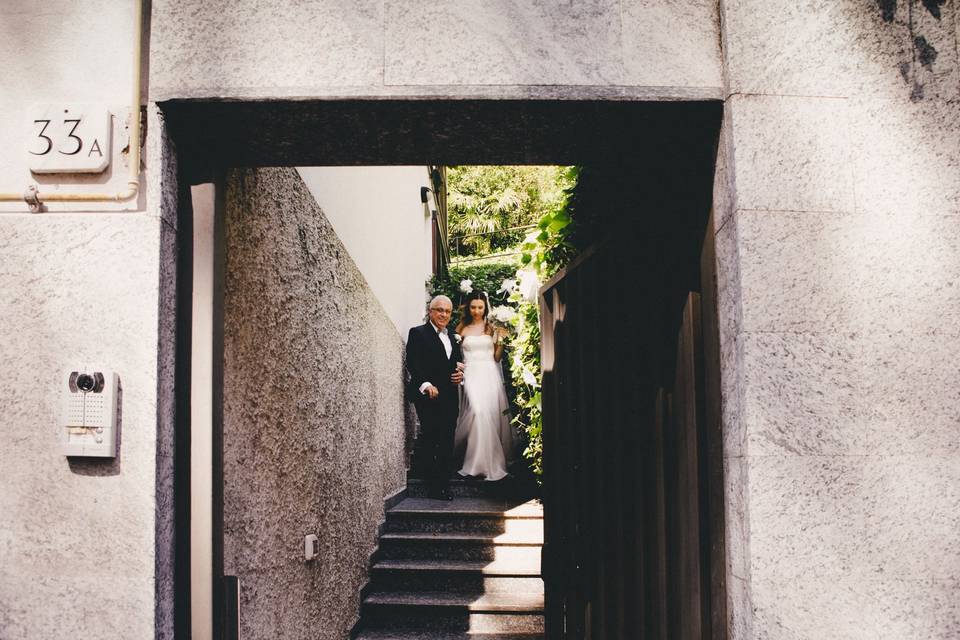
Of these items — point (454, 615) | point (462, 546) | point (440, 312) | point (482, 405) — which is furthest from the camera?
point (482, 405)

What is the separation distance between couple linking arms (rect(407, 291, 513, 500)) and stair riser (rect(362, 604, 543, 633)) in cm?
176

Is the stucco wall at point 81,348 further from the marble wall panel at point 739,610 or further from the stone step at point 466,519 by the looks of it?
the stone step at point 466,519

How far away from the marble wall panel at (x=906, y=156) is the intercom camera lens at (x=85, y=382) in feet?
6.69

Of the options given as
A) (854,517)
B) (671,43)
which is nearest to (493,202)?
(671,43)

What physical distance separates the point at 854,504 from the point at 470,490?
5.90 m

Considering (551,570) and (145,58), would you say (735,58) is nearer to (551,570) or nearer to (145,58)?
(145,58)

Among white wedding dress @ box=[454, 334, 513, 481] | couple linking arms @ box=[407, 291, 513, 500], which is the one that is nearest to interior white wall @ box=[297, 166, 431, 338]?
couple linking arms @ box=[407, 291, 513, 500]

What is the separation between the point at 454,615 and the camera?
214 inches

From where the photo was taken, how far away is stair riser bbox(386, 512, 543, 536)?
6410 millimetres

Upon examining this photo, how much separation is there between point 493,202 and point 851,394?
69.6 feet

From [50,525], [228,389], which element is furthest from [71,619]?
[228,389]

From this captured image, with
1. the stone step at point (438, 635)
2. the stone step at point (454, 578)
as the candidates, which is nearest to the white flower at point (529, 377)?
the stone step at point (454, 578)

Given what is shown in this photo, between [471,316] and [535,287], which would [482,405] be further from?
[535,287]

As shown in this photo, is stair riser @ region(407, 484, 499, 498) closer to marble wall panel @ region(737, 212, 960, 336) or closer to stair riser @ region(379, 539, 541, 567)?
stair riser @ region(379, 539, 541, 567)
